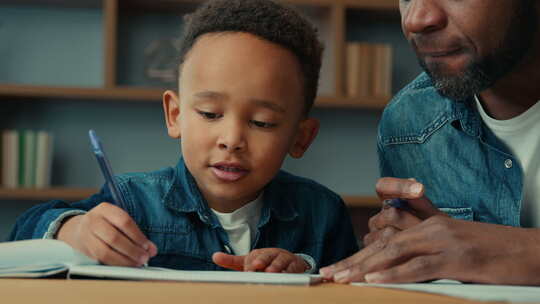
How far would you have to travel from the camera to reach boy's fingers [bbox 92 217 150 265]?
2.91ft

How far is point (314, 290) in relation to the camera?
641mm

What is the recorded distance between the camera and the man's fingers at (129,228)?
2.94 feet

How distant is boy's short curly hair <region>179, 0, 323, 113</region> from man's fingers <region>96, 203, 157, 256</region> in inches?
19.0

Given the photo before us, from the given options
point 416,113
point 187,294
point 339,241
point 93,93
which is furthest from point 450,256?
point 93,93

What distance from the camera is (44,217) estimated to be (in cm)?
108

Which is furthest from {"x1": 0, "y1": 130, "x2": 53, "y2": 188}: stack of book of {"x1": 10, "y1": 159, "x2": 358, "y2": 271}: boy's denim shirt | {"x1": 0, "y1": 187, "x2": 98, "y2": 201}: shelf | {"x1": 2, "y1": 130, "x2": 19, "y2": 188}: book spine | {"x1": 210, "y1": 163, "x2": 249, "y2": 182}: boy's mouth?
{"x1": 210, "y1": 163, "x2": 249, "y2": 182}: boy's mouth

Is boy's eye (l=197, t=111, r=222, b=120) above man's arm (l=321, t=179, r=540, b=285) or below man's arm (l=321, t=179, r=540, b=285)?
above

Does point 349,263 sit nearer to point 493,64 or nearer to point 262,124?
point 262,124

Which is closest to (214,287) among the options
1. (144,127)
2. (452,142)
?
(452,142)

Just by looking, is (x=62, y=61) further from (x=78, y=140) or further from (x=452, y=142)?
(x=452, y=142)

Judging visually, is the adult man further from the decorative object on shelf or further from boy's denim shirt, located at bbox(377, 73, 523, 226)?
the decorative object on shelf

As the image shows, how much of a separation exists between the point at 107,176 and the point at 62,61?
295 centimetres

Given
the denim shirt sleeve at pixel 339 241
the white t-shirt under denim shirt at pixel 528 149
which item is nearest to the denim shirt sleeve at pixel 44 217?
the denim shirt sleeve at pixel 339 241

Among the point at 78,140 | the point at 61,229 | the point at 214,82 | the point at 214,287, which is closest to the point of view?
the point at 214,287
